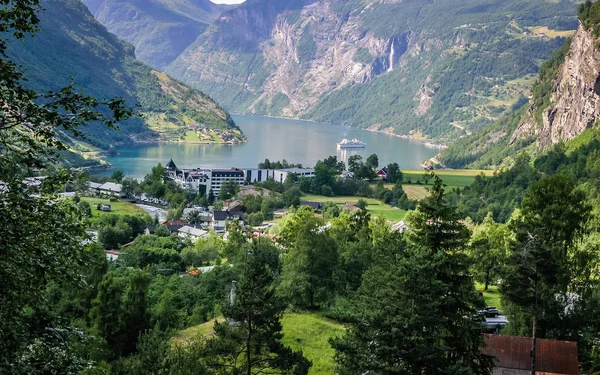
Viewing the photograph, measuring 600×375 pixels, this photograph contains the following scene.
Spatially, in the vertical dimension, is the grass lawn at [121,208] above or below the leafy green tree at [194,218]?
above

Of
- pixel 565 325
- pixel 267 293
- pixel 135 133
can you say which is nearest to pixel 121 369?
pixel 267 293

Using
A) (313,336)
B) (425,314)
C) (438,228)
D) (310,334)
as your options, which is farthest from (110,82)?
(425,314)

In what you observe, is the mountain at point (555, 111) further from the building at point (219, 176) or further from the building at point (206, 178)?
the building at point (206, 178)

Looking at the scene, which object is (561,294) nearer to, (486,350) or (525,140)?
(486,350)

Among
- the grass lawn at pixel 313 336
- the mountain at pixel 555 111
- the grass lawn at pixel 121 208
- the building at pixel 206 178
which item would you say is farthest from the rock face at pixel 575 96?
the grass lawn at pixel 313 336

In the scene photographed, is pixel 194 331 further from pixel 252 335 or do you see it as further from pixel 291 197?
pixel 291 197

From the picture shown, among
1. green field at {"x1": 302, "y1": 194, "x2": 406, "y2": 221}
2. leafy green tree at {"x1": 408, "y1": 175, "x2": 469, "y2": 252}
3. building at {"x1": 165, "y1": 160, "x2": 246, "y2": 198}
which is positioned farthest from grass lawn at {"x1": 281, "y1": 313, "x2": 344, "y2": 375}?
building at {"x1": 165, "y1": 160, "x2": 246, "y2": 198}

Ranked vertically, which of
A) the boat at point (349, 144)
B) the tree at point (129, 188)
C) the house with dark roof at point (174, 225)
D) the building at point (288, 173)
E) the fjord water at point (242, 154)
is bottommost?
the house with dark roof at point (174, 225)

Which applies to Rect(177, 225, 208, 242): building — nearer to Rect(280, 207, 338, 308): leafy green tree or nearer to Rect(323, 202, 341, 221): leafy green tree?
Rect(323, 202, 341, 221): leafy green tree
